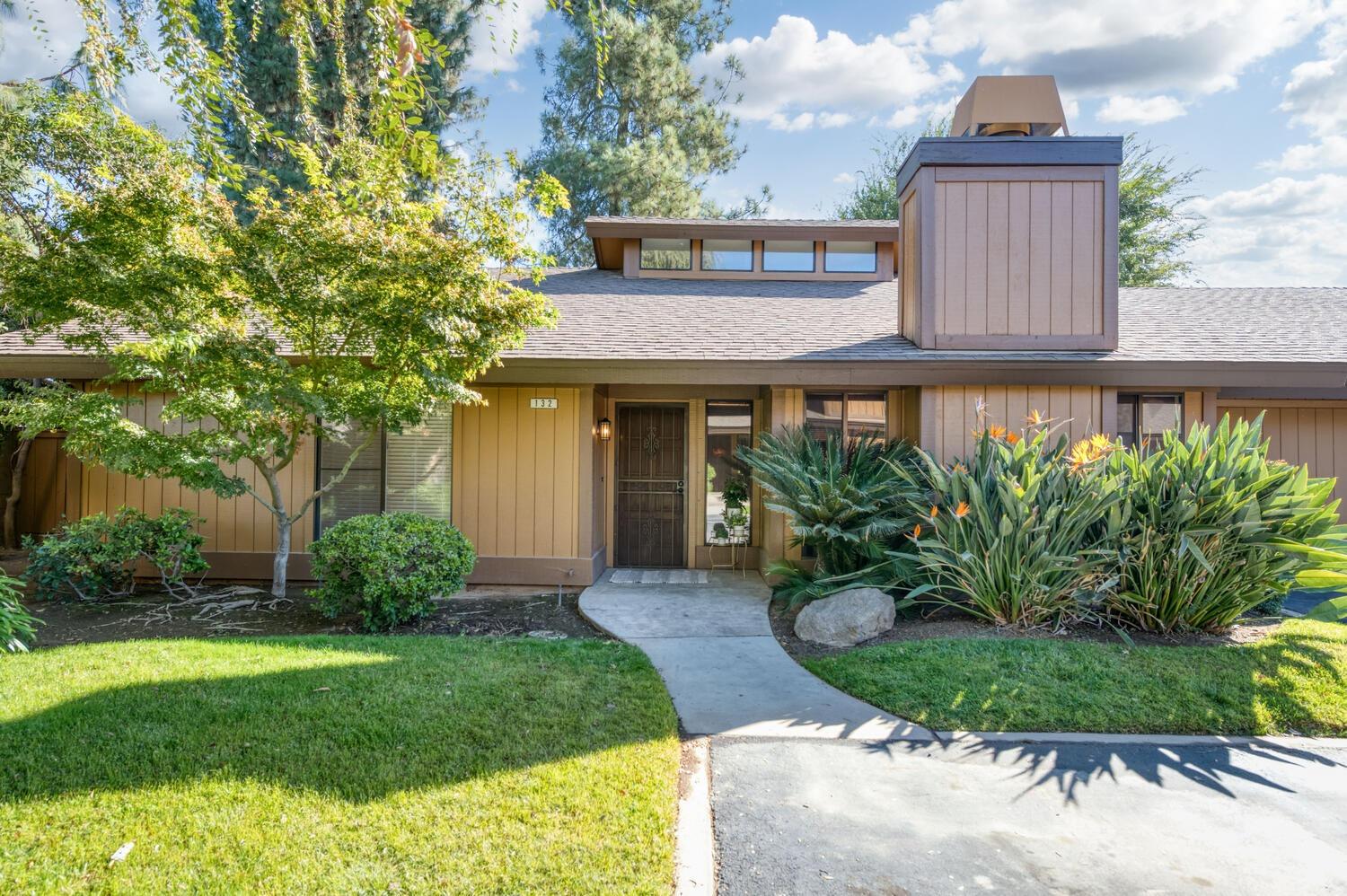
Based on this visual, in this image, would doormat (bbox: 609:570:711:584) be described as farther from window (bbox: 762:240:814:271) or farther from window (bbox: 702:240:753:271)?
window (bbox: 762:240:814:271)

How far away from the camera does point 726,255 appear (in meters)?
11.1

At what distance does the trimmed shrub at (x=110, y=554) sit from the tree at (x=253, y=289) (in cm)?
78

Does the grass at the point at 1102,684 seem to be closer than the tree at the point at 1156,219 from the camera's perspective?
Yes

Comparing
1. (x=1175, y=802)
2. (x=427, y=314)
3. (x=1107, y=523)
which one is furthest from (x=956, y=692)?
(x=427, y=314)

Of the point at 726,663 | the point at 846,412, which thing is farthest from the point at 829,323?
the point at 726,663

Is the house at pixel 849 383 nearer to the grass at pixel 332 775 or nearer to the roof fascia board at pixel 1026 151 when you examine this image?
the roof fascia board at pixel 1026 151

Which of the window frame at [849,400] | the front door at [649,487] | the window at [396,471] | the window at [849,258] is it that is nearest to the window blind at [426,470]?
the window at [396,471]

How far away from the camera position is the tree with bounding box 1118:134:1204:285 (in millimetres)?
20375

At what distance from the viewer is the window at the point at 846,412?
24.9 ft

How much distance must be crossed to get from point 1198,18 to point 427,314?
917 centimetres

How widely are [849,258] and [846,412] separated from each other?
4527 millimetres

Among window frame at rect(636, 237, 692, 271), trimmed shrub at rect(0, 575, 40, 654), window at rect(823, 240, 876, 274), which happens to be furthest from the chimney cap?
trimmed shrub at rect(0, 575, 40, 654)

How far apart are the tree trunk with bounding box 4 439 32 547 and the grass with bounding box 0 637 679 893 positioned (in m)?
6.38

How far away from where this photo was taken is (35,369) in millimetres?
7184
